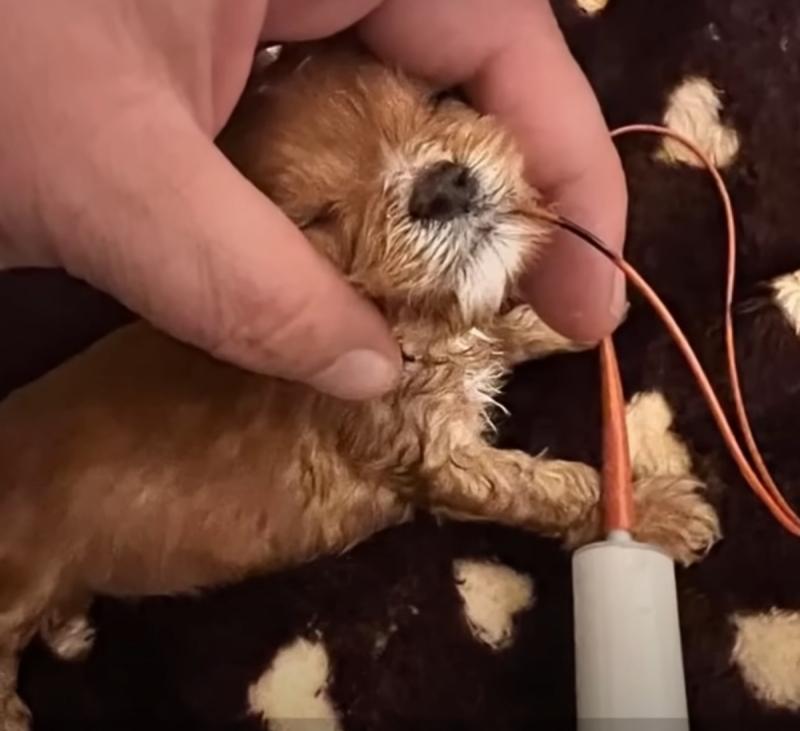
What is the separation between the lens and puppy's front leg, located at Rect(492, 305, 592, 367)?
1736mm

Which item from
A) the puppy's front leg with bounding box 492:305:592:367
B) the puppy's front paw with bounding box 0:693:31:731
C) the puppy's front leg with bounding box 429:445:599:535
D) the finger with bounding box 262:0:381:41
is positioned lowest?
the puppy's front paw with bounding box 0:693:31:731

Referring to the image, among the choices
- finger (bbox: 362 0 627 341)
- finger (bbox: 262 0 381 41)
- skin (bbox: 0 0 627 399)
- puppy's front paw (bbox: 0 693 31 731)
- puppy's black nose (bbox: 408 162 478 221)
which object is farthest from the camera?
puppy's front paw (bbox: 0 693 31 731)

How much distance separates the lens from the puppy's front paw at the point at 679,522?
159cm

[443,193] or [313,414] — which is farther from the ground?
[443,193]

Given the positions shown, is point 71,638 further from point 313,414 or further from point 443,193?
point 443,193

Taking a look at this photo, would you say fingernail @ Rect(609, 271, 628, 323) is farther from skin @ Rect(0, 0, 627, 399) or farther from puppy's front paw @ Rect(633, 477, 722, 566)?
skin @ Rect(0, 0, 627, 399)

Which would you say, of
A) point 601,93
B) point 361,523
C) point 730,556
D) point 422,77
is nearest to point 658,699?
point 730,556

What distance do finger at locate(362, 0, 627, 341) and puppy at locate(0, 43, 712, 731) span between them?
6 centimetres

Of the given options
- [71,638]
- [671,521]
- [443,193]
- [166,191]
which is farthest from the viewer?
[71,638]

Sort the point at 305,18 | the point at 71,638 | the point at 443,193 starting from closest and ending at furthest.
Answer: the point at 443,193
the point at 305,18
the point at 71,638

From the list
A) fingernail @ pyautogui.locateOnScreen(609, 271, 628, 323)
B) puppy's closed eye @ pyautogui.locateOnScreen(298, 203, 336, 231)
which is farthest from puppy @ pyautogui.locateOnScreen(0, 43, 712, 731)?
fingernail @ pyautogui.locateOnScreen(609, 271, 628, 323)

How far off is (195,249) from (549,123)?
1.73 ft

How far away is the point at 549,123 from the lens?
1.59 metres

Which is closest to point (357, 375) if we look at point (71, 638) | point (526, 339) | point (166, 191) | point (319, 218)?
point (319, 218)
